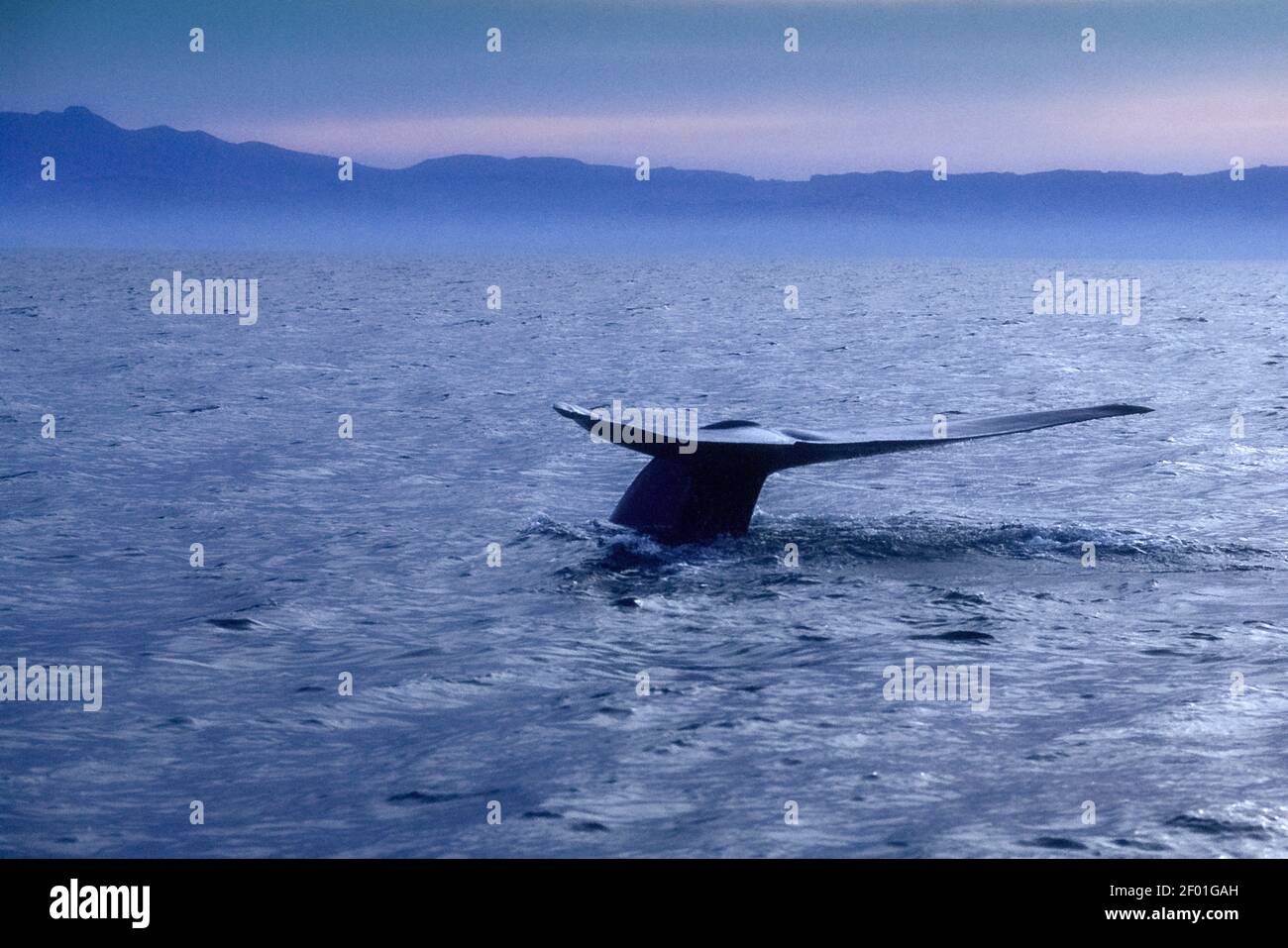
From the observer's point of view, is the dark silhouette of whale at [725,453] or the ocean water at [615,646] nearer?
the ocean water at [615,646]

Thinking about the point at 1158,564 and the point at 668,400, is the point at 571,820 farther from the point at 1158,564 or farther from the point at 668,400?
the point at 668,400

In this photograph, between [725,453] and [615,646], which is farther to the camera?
[725,453]

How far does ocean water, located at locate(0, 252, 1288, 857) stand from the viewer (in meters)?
7.01

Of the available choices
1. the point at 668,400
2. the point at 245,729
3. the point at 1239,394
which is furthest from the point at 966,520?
the point at 1239,394

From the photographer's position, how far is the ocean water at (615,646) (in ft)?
23.0

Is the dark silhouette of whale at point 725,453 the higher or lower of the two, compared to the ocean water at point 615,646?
higher

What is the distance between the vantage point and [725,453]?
12.0m

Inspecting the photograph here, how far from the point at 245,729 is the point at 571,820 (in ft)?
7.86

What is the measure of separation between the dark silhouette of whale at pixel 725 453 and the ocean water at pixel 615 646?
363 mm

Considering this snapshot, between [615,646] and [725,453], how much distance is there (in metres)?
2.47

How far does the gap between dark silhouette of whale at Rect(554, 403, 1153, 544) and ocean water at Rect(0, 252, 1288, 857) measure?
14.3 inches

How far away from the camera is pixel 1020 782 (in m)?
7.39

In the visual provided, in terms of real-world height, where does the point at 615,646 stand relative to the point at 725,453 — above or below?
below

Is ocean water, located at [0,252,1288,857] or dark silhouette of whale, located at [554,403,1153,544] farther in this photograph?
dark silhouette of whale, located at [554,403,1153,544]
